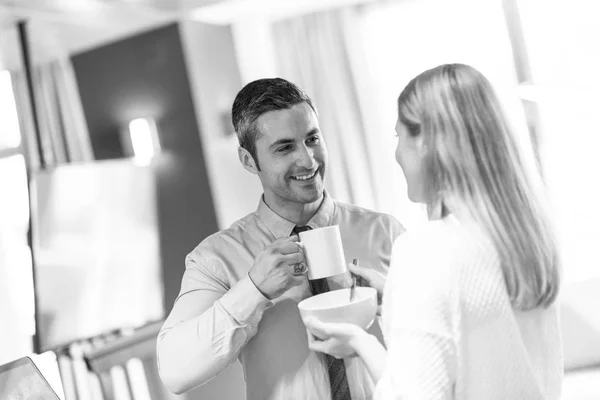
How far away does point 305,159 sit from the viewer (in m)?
1.75

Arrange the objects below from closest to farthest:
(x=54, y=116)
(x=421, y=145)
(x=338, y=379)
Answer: (x=421, y=145) < (x=338, y=379) < (x=54, y=116)

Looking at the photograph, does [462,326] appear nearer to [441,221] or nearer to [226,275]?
[441,221]

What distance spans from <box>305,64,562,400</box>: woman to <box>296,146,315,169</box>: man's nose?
21.7 inches

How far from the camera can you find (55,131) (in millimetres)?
3449

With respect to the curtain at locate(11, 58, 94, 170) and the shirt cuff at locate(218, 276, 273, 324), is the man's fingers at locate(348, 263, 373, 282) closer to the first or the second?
the shirt cuff at locate(218, 276, 273, 324)

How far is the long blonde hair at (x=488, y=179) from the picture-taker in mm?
1113

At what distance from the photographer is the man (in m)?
1.58

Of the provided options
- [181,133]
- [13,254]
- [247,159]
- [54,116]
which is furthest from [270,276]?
[181,133]

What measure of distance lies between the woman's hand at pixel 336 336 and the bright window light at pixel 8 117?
2.25m

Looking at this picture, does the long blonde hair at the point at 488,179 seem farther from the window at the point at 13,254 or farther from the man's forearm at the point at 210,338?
the window at the point at 13,254

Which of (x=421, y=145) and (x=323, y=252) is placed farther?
(x=323, y=252)

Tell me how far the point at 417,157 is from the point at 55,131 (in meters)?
2.64

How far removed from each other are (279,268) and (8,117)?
2116 millimetres

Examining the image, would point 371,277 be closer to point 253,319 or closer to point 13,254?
point 253,319
